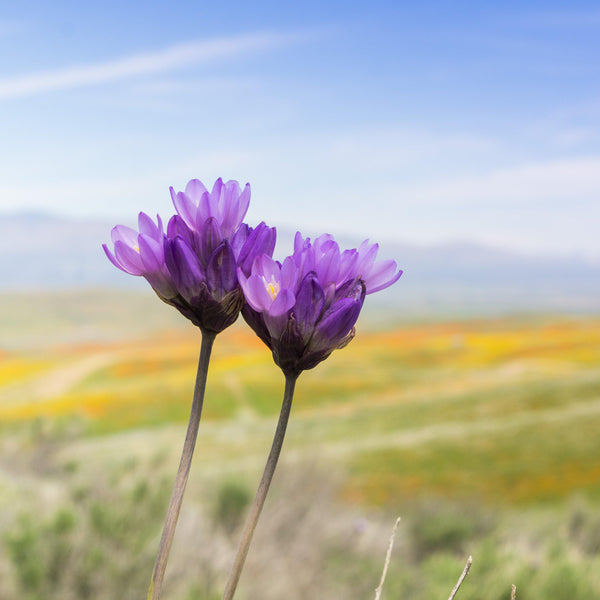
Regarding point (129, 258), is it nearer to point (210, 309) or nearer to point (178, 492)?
point (210, 309)

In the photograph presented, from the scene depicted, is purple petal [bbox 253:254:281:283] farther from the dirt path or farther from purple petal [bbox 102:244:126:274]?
the dirt path

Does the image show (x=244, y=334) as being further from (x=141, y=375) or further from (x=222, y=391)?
(x=222, y=391)

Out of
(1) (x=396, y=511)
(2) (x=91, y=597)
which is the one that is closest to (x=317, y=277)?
(2) (x=91, y=597)

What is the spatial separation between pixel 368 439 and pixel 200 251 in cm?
3007

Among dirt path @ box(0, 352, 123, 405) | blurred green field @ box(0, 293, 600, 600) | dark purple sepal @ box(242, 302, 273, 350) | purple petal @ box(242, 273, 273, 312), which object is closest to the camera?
purple petal @ box(242, 273, 273, 312)

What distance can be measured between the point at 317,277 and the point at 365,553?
8.52 m

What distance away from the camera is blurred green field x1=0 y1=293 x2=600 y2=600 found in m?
6.93

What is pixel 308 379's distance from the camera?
4516 centimetres

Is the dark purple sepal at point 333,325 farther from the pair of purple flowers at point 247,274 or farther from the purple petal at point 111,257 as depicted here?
the purple petal at point 111,257

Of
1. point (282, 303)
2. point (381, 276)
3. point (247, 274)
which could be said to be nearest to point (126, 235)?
point (247, 274)

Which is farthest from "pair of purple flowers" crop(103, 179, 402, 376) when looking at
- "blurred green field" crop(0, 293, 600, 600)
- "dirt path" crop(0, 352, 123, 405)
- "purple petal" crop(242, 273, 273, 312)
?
"dirt path" crop(0, 352, 123, 405)

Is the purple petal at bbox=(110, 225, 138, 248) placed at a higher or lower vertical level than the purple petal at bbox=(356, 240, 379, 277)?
higher

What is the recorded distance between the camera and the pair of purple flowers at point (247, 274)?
1.21 m

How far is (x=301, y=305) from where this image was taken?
1208 millimetres
